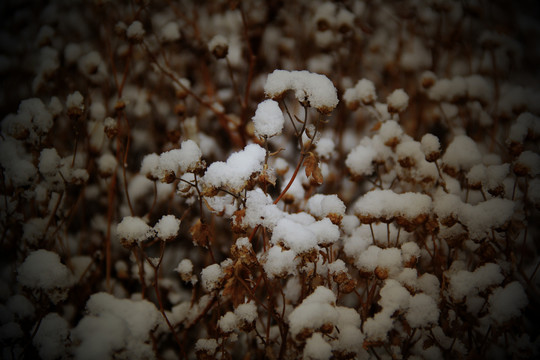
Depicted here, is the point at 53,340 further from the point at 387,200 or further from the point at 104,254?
the point at 387,200

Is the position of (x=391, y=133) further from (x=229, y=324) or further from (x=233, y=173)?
(x=229, y=324)

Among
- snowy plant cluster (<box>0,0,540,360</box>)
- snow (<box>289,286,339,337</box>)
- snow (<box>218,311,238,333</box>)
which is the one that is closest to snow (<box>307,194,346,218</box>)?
snowy plant cluster (<box>0,0,540,360</box>)

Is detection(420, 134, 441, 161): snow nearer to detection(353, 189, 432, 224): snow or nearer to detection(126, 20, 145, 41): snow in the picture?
detection(353, 189, 432, 224): snow

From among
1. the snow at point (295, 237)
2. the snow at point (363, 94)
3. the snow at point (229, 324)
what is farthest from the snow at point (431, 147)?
the snow at point (229, 324)

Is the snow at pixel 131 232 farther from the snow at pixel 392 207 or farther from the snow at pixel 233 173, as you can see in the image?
the snow at pixel 392 207

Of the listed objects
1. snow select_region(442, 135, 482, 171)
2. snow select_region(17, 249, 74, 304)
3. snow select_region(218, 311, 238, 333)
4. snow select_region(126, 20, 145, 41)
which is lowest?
snow select_region(218, 311, 238, 333)

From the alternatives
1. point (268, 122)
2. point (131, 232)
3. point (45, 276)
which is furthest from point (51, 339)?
point (268, 122)

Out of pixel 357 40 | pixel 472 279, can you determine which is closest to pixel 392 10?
pixel 357 40
